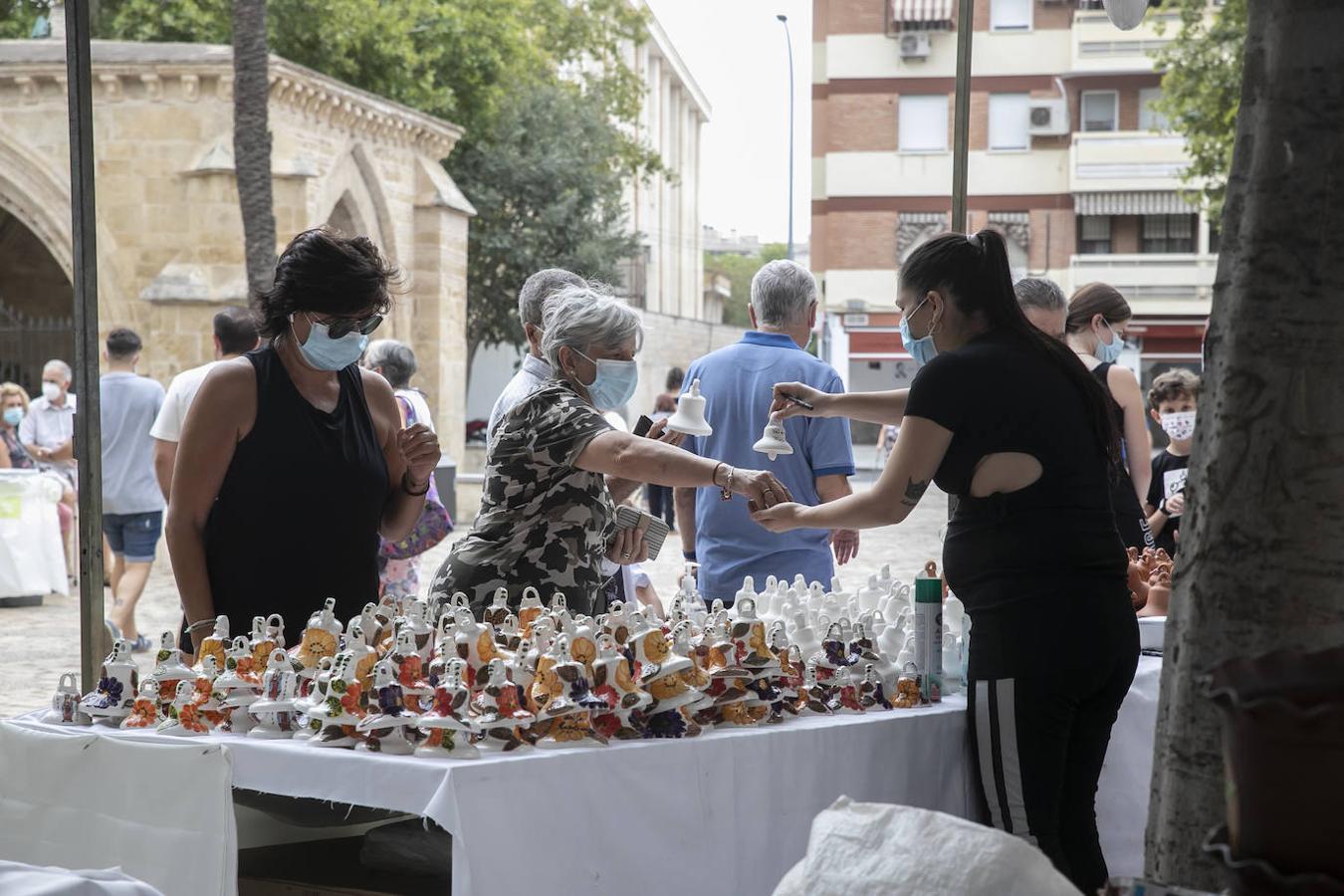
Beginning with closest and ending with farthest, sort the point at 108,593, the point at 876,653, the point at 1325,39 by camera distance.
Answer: the point at 1325,39 → the point at 876,653 → the point at 108,593

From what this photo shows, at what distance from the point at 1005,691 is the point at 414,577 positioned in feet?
13.4

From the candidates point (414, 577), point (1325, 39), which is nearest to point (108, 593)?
point (414, 577)

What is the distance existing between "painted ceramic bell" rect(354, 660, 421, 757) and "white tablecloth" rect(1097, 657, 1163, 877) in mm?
1980

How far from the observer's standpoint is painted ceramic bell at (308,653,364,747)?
2.85m

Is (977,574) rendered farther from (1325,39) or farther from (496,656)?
(1325,39)

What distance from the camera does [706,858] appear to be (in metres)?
3.00

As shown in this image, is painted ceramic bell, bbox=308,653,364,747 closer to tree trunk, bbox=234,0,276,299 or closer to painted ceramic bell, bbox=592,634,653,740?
painted ceramic bell, bbox=592,634,653,740

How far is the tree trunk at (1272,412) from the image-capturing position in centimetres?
214

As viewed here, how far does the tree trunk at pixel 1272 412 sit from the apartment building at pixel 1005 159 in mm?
32234

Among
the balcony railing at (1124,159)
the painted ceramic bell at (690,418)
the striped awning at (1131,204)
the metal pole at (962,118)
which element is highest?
the balcony railing at (1124,159)

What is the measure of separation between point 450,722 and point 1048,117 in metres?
34.4

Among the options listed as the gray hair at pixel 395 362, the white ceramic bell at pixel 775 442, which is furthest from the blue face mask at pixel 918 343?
the gray hair at pixel 395 362

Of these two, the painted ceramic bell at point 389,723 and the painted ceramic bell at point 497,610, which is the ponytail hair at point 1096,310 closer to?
the painted ceramic bell at point 497,610

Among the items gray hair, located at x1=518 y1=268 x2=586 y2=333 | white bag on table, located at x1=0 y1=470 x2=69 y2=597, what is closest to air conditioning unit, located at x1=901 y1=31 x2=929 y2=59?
white bag on table, located at x1=0 y1=470 x2=69 y2=597
